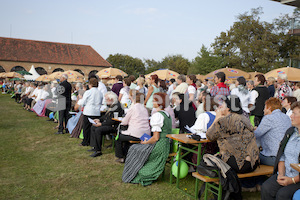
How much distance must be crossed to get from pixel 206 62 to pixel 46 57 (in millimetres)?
26168

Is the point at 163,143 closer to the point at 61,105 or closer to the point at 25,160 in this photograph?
the point at 25,160

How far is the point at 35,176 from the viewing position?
179 inches

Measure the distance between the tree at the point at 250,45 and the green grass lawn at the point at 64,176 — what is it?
30.1 metres

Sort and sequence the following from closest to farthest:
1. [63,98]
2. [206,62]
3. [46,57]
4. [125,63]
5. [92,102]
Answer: [92,102] → [63,98] → [206,62] → [46,57] → [125,63]

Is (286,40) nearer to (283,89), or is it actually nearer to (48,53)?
(283,89)

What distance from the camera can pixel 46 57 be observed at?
143ft

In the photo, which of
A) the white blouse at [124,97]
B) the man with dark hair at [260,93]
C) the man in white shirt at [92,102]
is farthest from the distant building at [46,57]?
the man with dark hair at [260,93]

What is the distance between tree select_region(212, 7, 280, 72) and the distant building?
71.0 ft

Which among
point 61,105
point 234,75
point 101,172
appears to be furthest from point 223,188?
point 234,75

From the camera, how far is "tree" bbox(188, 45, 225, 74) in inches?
1467

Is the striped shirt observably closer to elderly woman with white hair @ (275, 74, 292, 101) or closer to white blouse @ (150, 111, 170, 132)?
white blouse @ (150, 111, 170, 132)

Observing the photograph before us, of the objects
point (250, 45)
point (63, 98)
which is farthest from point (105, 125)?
point (250, 45)

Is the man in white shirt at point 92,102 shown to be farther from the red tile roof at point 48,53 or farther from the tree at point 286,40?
the red tile roof at point 48,53

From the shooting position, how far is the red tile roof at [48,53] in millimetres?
41969
